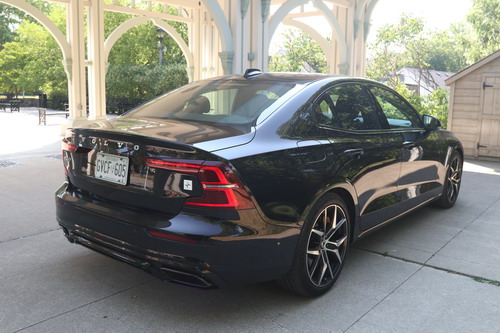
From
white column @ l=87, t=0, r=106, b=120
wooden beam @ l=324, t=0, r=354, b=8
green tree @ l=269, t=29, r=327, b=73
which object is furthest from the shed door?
green tree @ l=269, t=29, r=327, b=73

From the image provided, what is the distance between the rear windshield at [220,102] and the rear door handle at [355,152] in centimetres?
59

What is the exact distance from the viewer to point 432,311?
3023mm

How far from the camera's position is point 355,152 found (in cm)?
345

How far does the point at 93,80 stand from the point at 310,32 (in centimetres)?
806

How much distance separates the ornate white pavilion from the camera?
9250 mm

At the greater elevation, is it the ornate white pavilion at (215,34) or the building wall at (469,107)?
the ornate white pavilion at (215,34)

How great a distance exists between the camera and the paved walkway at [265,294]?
282 centimetres

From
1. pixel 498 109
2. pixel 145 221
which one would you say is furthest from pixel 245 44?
pixel 145 221

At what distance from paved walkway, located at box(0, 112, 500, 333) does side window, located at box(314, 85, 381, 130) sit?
42.9 inches

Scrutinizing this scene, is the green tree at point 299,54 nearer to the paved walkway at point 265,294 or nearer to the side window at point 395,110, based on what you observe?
the side window at point 395,110

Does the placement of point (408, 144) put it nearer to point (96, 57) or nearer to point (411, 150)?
point (411, 150)

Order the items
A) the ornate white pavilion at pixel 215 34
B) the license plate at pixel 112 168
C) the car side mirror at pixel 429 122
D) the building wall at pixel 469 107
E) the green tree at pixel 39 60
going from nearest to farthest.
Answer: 1. the license plate at pixel 112 168
2. the car side mirror at pixel 429 122
3. the ornate white pavilion at pixel 215 34
4. the building wall at pixel 469 107
5. the green tree at pixel 39 60

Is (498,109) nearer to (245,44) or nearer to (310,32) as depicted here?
(245,44)

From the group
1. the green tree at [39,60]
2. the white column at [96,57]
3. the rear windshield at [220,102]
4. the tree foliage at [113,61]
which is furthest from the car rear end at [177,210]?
the green tree at [39,60]
